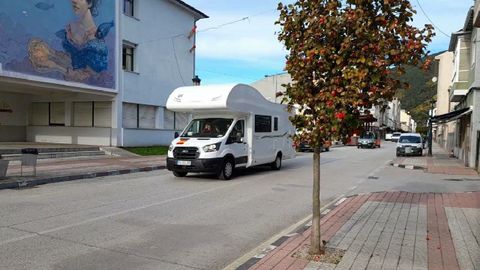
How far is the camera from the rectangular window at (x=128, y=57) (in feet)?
80.6

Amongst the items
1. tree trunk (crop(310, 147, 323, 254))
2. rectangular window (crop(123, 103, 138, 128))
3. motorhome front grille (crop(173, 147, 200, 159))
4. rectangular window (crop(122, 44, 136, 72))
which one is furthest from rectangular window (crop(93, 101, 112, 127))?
tree trunk (crop(310, 147, 323, 254))

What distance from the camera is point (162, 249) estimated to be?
582 cm

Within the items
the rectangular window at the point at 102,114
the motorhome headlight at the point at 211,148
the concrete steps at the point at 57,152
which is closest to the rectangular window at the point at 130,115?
the rectangular window at the point at 102,114

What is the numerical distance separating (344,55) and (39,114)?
81.6 ft

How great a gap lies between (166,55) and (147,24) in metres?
2.61

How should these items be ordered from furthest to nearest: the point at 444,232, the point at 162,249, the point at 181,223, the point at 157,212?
the point at 157,212, the point at 181,223, the point at 444,232, the point at 162,249

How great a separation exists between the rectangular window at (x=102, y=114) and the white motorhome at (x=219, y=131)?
404 inches

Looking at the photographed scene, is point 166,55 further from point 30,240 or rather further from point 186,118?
point 30,240

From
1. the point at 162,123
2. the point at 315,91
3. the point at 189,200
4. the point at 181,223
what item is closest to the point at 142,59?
the point at 162,123

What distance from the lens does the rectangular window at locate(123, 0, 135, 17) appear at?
2445 cm

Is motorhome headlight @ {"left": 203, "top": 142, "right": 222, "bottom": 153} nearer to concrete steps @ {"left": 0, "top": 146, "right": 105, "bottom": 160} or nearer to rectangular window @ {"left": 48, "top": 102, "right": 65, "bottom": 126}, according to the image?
concrete steps @ {"left": 0, "top": 146, "right": 105, "bottom": 160}

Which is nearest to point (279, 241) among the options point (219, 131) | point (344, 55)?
point (344, 55)

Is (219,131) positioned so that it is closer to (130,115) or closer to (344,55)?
(344,55)

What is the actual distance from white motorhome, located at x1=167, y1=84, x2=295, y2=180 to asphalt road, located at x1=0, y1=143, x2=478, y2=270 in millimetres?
681
